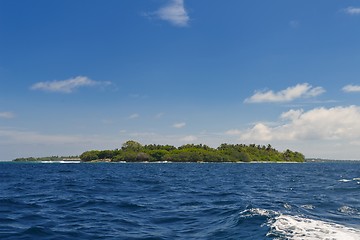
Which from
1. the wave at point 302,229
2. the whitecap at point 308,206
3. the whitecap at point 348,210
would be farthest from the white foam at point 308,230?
the whitecap at point 308,206

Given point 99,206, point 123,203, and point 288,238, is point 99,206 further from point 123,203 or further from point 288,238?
point 288,238

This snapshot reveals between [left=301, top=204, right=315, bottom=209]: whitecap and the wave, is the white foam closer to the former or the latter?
the wave

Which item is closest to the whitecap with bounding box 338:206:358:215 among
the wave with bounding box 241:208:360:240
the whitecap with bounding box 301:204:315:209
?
the whitecap with bounding box 301:204:315:209

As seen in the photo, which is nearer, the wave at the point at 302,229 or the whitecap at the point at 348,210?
the wave at the point at 302,229

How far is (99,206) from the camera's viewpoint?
28.0m

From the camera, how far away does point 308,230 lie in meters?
19.3

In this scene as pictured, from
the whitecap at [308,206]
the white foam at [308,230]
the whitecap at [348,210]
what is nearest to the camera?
the white foam at [308,230]

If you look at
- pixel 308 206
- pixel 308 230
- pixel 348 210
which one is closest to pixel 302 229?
pixel 308 230

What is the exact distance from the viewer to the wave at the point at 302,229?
706 inches

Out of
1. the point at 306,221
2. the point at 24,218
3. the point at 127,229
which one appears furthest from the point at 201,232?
the point at 24,218

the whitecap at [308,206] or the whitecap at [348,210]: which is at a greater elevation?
the whitecap at [308,206]

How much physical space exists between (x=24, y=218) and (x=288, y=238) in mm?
15787

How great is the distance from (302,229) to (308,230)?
324 millimetres

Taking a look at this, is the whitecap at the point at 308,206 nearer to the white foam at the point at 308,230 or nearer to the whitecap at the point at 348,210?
the whitecap at the point at 348,210
